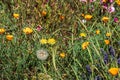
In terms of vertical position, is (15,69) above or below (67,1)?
below

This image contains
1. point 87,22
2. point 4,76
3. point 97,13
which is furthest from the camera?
point 97,13

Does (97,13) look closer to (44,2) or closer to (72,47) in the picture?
(44,2)

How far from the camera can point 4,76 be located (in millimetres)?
2781

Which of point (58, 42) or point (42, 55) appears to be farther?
point (58, 42)

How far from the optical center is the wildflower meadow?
99.3 inches

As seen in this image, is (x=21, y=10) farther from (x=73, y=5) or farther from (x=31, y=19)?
(x=73, y=5)

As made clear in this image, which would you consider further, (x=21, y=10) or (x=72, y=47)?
(x=21, y=10)

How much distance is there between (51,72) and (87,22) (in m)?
1.10

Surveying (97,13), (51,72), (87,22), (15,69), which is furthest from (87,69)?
(97,13)

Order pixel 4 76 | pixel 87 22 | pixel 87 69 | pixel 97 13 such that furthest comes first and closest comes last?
pixel 97 13, pixel 87 22, pixel 4 76, pixel 87 69

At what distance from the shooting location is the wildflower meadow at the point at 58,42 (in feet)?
8.28

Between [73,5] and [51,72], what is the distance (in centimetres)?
154

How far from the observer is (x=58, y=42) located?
3.13 meters

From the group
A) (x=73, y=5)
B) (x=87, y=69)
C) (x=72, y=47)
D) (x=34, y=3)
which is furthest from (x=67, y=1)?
(x=87, y=69)
